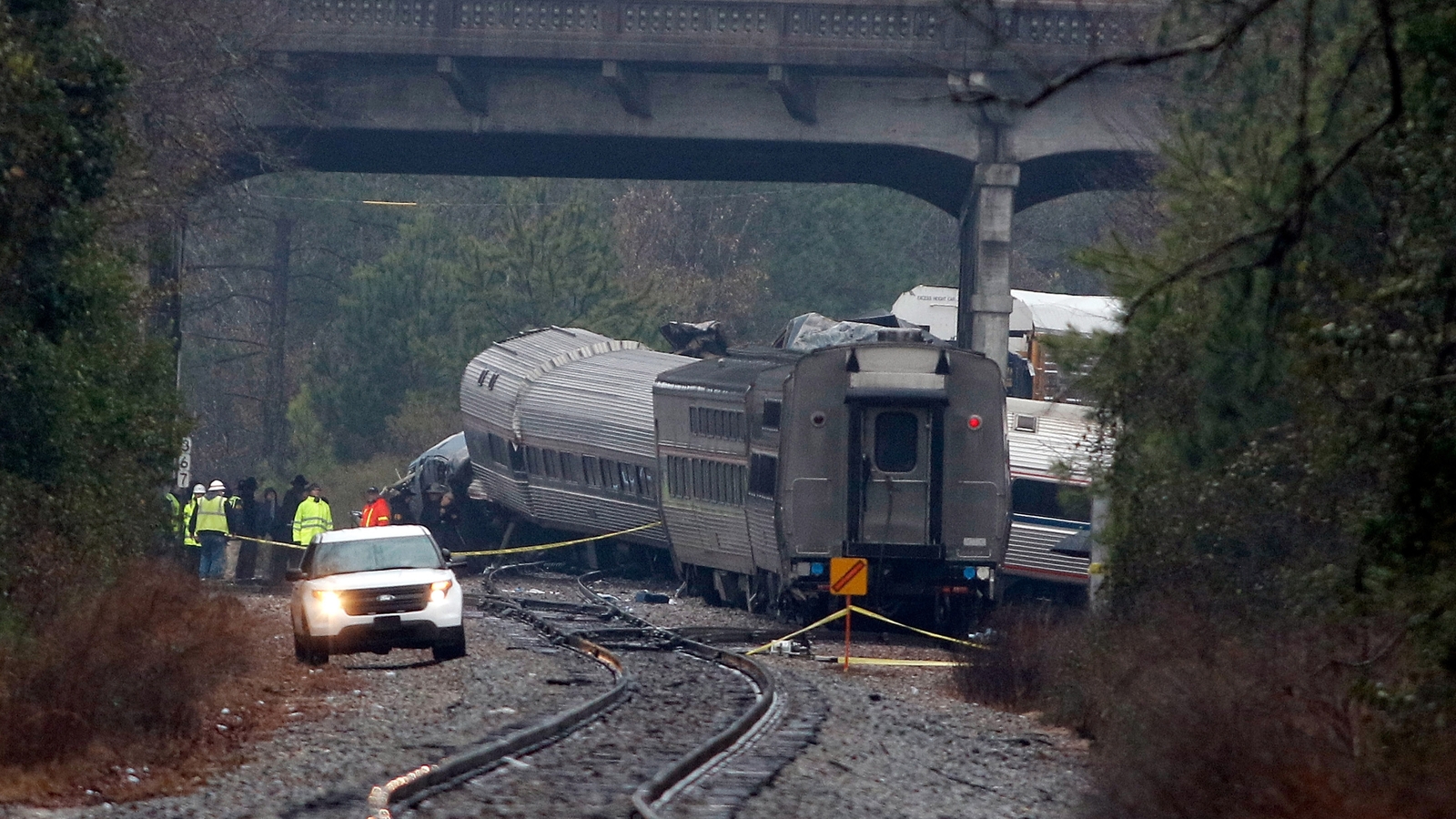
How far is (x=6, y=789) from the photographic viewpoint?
1096cm

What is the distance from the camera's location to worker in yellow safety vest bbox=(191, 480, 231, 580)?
32.2m

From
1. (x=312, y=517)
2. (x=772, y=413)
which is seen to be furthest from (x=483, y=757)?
(x=312, y=517)

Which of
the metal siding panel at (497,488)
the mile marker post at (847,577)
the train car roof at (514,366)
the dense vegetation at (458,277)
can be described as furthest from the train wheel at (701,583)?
the dense vegetation at (458,277)

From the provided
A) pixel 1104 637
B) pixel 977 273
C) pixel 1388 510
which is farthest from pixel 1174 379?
pixel 977 273

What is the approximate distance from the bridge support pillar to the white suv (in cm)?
1327

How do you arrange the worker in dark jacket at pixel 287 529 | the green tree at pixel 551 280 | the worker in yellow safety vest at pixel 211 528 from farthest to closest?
the green tree at pixel 551 280
the worker in dark jacket at pixel 287 529
the worker in yellow safety vest at pixel 211 528

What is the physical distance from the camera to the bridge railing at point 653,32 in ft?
97.7

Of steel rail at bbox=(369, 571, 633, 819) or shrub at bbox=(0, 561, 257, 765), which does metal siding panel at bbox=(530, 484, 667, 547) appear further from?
shrub at bbox=(0, 561, 257, 765)

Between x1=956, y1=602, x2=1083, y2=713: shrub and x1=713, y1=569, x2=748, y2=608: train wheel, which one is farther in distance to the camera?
x1=713, y1=569, x2=748, y2=608: train wheel

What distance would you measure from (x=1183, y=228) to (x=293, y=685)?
30.4ft

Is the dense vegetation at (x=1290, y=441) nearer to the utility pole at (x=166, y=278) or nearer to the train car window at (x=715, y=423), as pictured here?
the train car window at (x=715, y=423)

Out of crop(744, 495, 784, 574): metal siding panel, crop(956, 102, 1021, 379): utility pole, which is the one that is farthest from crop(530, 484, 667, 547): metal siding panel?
crop(956, 102, 1021, 379): utility pole

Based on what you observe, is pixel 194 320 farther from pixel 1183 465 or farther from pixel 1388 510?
pixel 1388 510

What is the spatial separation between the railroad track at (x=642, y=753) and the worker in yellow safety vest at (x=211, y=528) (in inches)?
529
